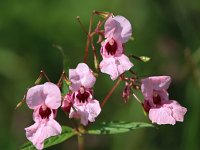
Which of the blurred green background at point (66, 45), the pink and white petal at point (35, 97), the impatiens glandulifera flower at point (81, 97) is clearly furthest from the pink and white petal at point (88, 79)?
the blurred green background at point (66, 45)

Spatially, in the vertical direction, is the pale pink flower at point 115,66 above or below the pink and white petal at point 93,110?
above

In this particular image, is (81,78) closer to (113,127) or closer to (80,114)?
(80,114)

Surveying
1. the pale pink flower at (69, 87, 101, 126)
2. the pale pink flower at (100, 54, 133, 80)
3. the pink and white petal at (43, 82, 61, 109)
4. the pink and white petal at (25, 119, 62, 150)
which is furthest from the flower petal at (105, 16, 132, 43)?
the pink and white petal at (25, 119, 62, 150)

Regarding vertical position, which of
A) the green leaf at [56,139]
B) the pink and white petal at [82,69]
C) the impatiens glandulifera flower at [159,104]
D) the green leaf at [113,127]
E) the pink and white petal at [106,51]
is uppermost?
the pink and white petal at [106,51]

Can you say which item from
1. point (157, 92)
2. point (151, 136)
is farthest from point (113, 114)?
point (157, 92)

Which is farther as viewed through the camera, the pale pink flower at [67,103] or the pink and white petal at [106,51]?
the pink and white petal at [106,51]

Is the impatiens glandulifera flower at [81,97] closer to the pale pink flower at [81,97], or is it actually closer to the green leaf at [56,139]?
the pale pink flower at [81,97]

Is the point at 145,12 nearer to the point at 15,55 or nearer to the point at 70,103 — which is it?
the point at 15,55

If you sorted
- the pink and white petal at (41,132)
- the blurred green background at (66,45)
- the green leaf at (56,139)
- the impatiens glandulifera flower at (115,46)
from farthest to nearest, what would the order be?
1. the blurred green background at (66,45)
2. the green leaf at (56,139)
3. the impatiens glandulifera flower at (115,46)
4. the pink and white petal at (41,132)

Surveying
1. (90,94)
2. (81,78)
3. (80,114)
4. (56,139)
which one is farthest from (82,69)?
(56,139)
